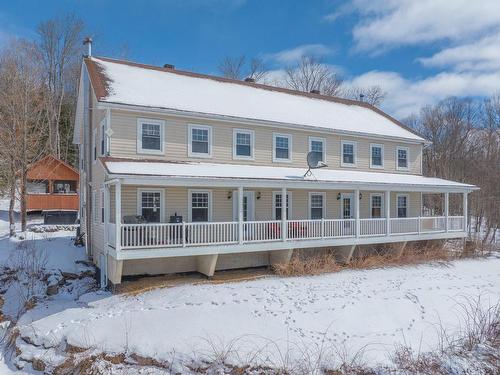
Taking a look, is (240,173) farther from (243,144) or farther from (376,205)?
(376,205)

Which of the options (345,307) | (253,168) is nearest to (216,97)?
(253,168)

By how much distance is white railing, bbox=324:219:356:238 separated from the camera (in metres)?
15.5

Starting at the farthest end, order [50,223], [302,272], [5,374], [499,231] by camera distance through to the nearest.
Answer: [499,231], [50,223], [302,272], [5,374]

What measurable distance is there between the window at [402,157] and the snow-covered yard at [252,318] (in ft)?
25.7

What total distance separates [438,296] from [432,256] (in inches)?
212

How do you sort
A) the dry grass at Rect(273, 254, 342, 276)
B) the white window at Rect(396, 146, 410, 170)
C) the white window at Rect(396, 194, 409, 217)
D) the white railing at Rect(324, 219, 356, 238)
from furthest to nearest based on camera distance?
1. the white window at Rect(396, 146, 410, 170)
2. the white window at Rect(396, 194, 409, 217)
3. the white railing at Rect(324, 219, 356, 238)
4. the dry grass at Rect(273, 254, 342, 276)

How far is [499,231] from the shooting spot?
3133cm

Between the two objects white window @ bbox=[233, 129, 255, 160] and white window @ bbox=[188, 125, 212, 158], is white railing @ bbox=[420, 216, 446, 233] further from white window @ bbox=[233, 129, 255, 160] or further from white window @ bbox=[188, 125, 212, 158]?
white window @ bbox=[188, 125, 212, 158]

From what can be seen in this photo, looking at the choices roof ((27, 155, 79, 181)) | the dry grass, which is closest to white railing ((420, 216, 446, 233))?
the dry grass

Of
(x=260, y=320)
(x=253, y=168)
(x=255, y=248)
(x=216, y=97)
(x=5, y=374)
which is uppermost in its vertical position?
(x=216, y=97)

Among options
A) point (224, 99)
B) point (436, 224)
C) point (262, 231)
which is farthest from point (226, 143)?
point (436, 224)

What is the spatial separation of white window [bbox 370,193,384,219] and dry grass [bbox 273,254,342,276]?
484 cm

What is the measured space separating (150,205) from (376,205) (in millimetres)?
10716

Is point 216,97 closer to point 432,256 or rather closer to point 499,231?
point 432,256
